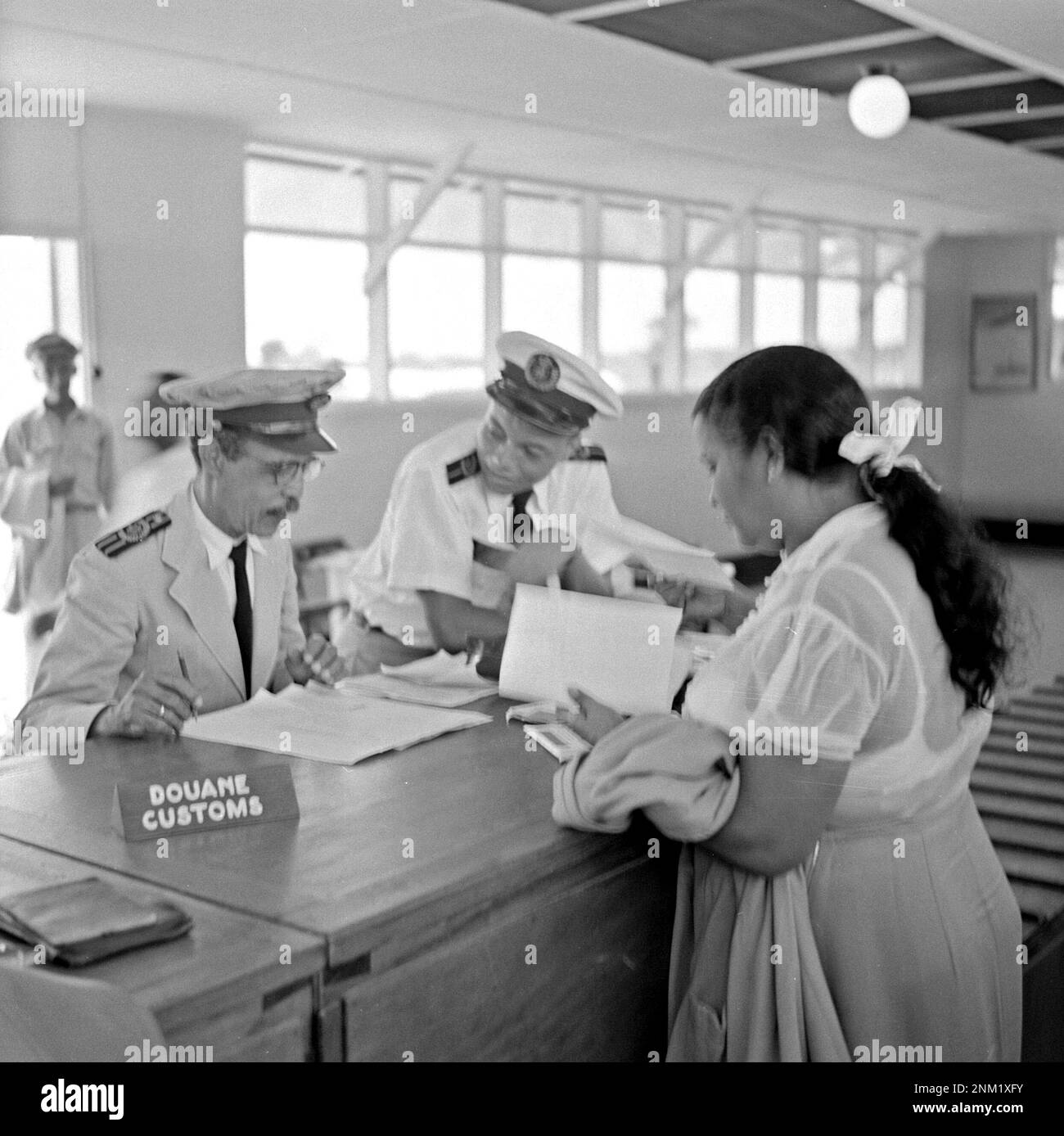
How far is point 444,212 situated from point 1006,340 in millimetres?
9984

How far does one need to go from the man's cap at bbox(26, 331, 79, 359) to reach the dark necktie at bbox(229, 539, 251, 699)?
420cm

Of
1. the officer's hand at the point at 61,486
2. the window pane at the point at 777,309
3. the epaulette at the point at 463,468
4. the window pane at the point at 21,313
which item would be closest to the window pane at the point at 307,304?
the window pane at the point at 21,313

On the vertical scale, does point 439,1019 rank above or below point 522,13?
below

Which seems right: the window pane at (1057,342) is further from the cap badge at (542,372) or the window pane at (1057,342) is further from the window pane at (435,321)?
the cap badge at (542,372)

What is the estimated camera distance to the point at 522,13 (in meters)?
5.20

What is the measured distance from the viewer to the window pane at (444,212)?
28.9 feet

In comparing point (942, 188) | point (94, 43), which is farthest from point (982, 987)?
point (942, 188)

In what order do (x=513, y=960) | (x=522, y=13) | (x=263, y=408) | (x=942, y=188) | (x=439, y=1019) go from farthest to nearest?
(x=942, y=188)
(x=522, y=13)
(x=263, y=408)
(x=513, y=960)
(x=439, y=1019)

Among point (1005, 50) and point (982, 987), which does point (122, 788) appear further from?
point (1005, 50)

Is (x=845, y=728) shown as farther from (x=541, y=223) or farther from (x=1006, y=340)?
(x=1006, y=340)

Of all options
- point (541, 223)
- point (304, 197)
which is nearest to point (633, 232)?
point (541, 223)

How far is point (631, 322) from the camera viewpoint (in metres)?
10.3

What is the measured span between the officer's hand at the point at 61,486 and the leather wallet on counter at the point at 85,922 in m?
5.00
